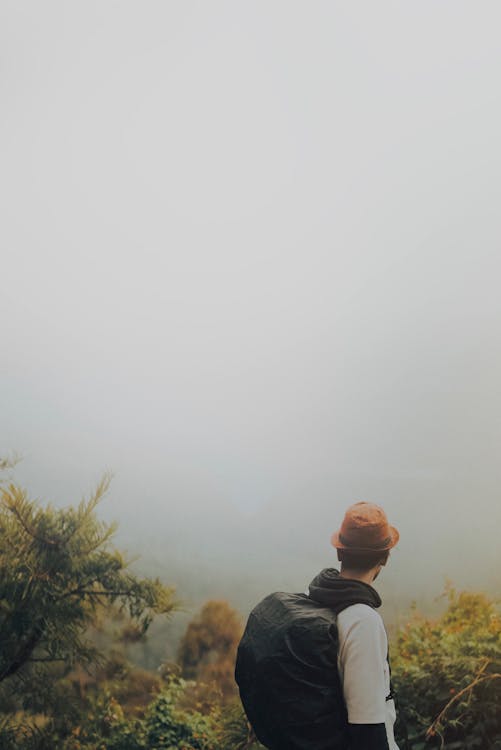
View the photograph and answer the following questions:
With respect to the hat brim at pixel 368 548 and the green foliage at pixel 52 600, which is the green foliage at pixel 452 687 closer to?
the hat brim at pixel 368 548

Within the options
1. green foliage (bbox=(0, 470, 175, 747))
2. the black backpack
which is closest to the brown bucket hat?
the black backpack

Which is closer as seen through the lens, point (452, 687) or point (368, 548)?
point (368, 548)

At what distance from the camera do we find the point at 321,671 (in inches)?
56.8

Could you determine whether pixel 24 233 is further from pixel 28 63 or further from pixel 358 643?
pixel 358 643

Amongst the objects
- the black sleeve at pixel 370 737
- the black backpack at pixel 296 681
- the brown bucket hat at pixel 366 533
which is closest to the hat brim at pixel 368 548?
the brown bucket hat at pixel 366 533

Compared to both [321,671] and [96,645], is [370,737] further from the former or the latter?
[96,645]

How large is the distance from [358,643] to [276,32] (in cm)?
378

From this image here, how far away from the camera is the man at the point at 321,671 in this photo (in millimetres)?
1386

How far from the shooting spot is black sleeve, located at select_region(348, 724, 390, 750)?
1354mm

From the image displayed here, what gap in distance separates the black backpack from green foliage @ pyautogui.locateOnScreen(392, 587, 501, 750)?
1.31 metres

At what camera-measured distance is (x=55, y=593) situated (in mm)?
3508

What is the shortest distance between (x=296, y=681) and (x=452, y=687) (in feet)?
4.95

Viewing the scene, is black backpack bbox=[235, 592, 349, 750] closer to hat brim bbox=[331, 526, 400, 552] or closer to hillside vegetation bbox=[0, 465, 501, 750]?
hat brim bbox=[331, 526, 400, 552]

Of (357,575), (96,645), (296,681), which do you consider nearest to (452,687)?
(357,575)
